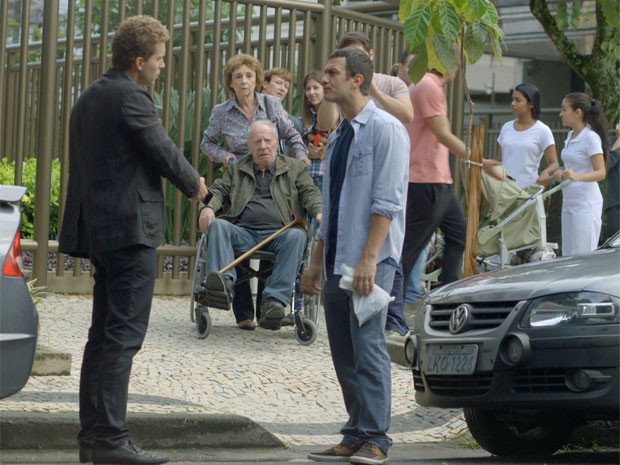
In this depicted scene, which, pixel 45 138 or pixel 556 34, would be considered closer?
pixel 45 138

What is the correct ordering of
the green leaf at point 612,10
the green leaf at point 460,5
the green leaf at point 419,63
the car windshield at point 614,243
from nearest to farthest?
the car windshield at point 614,243, the green leaf at point 460,5, the green leaf at point 419,63, the green leaf at point 612,10

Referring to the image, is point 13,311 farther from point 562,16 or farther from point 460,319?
point 562,16

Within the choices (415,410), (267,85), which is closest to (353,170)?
(415,410)

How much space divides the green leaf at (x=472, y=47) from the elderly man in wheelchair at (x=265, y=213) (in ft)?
5.30

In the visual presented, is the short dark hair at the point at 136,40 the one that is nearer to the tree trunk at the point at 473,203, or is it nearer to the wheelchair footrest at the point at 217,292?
the wheelchair footrest at the point at 217,292

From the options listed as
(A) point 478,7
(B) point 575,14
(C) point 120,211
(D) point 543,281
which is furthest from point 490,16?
(B) point 575,14

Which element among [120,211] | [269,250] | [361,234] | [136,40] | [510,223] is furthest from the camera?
[510,223]

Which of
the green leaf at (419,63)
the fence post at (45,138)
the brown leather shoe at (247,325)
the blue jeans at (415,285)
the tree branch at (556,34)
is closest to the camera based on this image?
the green leaf at (419,63)

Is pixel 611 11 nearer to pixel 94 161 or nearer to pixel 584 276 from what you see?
pixel 584 276

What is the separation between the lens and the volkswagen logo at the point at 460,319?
6840 millimetres

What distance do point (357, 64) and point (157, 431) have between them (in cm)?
203

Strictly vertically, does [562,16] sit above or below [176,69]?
above

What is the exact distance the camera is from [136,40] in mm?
6461

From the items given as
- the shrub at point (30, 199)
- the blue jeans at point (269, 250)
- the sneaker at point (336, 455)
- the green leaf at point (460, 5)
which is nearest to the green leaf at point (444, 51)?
the green leaf at point (460, 5)
